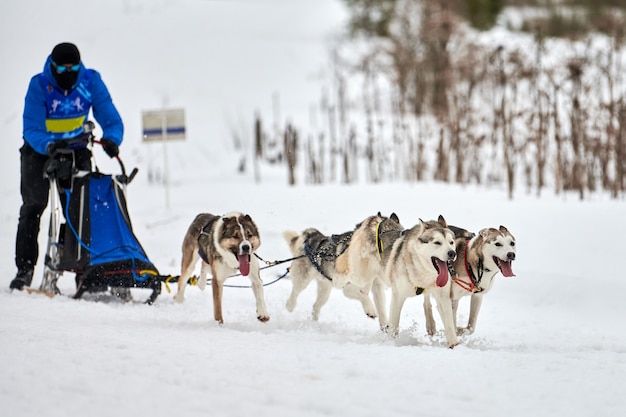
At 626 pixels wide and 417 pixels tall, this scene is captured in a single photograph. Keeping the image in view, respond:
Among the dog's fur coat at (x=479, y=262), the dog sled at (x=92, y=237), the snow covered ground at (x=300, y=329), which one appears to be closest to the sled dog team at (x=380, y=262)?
the dog's fur coat at (x=479, y=262)

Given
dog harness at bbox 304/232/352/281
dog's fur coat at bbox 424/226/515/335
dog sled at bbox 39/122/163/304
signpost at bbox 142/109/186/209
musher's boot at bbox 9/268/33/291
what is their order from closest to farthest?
dog's fur coat at bbox 424/226/515/335 < dog harness at bbox 304/232/352/281 < dog sled at bbox 39/122/163/304 < musher's boot at bbox 9/268/33/291 < signpost at bbox 142/109/186/209

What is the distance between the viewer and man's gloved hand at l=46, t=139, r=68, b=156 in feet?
18.9

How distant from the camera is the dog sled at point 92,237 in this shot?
5.65 m

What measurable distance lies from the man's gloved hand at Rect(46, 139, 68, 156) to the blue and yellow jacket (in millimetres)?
27

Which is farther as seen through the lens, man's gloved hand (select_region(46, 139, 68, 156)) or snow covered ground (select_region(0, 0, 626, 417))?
man's gloved hand (select_region(46, 139, 68, 156))

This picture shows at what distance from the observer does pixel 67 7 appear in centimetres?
1285

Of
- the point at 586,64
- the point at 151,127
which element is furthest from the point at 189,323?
the point at 586,64

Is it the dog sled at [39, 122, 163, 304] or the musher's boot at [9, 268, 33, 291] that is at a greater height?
the dog sled at [39, 122, 163, 304]

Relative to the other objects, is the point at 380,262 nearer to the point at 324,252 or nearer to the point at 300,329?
the point at 324,252

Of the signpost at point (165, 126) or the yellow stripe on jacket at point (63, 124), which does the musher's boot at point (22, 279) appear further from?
the signpost at point (165, 126)

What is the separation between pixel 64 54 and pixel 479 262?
3424 mm

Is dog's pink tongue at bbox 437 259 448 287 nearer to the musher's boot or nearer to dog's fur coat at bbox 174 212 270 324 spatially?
dog's fur coat at bbox 174 212 270 324

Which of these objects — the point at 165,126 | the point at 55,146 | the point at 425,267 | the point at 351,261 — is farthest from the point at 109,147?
the point at 165,126

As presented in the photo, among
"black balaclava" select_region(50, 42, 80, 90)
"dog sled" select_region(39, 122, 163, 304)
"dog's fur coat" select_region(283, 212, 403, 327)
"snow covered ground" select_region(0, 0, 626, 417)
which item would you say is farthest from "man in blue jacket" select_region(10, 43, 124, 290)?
"dog's fur coat" select_region(283, 212, 403, 327)
